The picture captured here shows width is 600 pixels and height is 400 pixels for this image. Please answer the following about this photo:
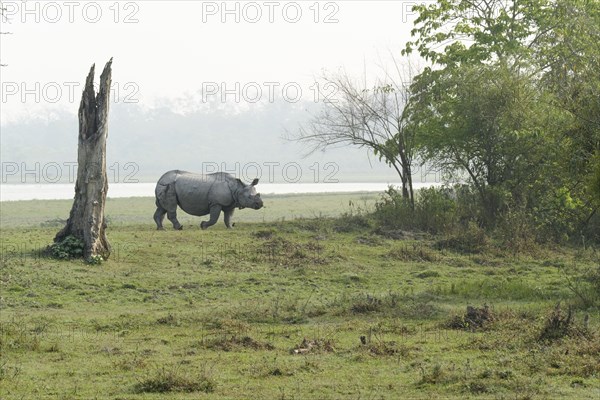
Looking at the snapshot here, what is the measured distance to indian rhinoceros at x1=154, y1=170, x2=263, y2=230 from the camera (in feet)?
109

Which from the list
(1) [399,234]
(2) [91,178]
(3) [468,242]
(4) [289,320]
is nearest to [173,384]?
(4) [289,320]

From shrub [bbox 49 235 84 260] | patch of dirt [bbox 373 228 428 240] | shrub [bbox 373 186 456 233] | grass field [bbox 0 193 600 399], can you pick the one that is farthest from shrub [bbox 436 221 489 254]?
shrub [bbox 49 235 84 260]

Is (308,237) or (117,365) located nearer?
(117,365)

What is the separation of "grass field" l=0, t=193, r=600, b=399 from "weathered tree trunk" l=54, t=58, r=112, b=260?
823 mm

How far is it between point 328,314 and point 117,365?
6.05 m

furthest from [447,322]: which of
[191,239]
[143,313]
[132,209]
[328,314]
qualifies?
[132,209]

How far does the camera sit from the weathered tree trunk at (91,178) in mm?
25219

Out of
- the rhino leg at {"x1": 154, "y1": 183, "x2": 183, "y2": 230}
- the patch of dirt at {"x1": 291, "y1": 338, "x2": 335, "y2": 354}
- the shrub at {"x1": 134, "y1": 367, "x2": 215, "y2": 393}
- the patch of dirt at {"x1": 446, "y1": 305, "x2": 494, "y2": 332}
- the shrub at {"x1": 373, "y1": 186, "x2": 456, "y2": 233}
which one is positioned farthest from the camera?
the rhino leg at {"x1": 154, "y1": 183, "x2": 183, "y2": 230}

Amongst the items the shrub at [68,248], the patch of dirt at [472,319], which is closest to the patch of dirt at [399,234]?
the shrub at [68,248]

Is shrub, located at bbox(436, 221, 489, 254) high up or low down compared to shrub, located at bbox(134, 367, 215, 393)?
up

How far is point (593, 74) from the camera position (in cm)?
2092

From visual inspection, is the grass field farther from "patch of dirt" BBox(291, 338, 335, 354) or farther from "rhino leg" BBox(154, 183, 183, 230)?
"rhino leg" BBox(154, 183, 183, 230)

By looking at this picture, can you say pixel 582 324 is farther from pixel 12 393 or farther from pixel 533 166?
pixel 533 166

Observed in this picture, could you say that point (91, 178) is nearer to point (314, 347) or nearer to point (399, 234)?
point (399, 234)
